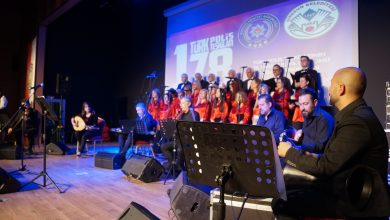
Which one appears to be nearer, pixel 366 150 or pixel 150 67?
pixel 366 150

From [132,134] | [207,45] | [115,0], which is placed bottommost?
[132,134]

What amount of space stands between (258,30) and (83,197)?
5561 millimetres

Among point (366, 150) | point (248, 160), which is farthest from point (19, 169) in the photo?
point (366, 150)

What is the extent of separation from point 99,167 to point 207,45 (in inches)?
179

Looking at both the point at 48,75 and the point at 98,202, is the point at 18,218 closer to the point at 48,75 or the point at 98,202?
the point at 98,202

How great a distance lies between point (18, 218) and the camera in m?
3.18

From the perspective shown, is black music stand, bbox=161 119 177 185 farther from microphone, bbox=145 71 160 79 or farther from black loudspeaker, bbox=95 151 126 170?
microphone, bbox=145 71 160 79

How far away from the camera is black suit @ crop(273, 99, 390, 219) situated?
157 centimetres

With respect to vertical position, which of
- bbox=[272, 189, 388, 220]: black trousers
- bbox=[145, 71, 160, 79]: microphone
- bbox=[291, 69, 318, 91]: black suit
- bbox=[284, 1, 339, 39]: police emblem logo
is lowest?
bbox=[272, 189, 388, 220]: black trousers

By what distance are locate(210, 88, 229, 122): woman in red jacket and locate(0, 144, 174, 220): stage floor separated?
2.85 metres

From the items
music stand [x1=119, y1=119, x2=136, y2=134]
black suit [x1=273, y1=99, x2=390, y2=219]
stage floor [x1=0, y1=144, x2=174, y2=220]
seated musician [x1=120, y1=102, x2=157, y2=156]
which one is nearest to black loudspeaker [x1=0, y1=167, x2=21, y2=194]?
stage floor [x1=0, y1=144, x2=174, y2=220]

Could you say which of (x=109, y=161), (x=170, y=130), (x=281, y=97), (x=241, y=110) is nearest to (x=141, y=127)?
(x=109, y=161)

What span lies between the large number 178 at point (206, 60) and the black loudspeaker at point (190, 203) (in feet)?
18.9

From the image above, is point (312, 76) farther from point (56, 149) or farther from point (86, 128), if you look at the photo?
point (56, 149)
